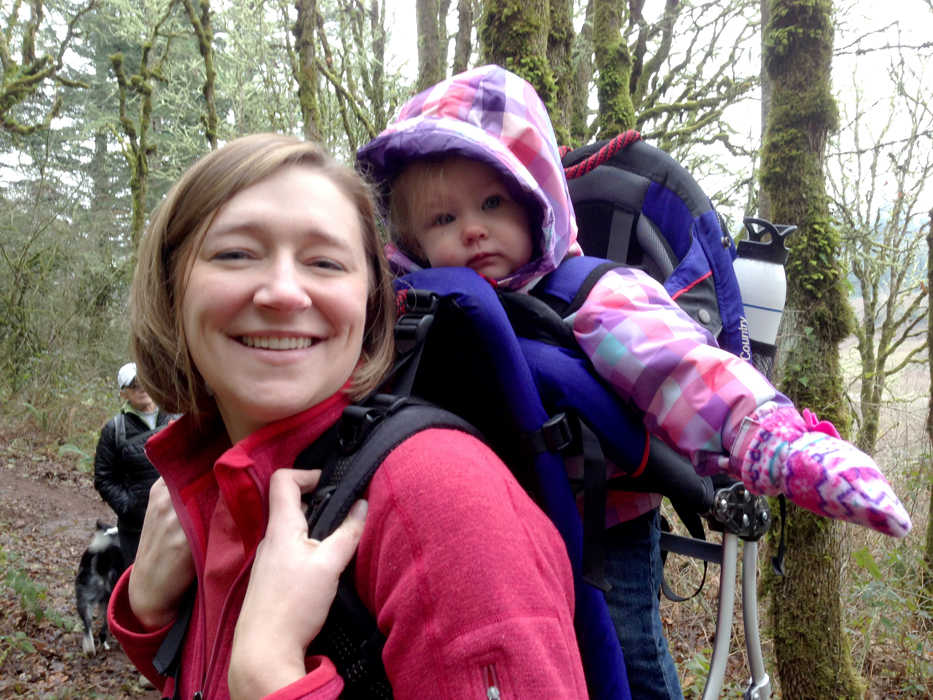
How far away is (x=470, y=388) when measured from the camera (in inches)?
57.9

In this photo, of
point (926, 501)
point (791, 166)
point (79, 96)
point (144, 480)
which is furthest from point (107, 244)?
point (926, 501)

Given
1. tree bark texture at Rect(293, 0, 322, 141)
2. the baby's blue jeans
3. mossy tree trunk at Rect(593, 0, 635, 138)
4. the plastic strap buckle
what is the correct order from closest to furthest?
1. the plastic strap buckle
2. the baby's blue jeans
3. mossy tree trunk at Rect(593, 0, 635, 138)
4. tree bark texture at Rect(293, 0, 322, 141)

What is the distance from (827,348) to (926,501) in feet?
15.4

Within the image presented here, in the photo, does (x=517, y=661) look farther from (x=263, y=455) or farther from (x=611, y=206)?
(x=611, y=206)

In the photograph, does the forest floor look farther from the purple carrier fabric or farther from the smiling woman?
the smiling woman

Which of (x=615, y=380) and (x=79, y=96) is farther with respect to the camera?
(x=79, y=96)

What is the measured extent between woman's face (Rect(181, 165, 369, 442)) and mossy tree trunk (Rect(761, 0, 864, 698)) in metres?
3.23

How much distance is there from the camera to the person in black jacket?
5820 mm

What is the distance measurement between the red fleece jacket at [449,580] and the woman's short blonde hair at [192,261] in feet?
1.13

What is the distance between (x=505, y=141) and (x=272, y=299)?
2.93 feet

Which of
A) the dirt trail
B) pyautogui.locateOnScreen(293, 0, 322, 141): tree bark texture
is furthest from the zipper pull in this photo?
the dirt trail

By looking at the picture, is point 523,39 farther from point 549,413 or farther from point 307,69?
point 307,69

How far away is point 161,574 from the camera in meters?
1.46

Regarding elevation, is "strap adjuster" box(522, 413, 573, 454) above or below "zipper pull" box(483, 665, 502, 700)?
above
